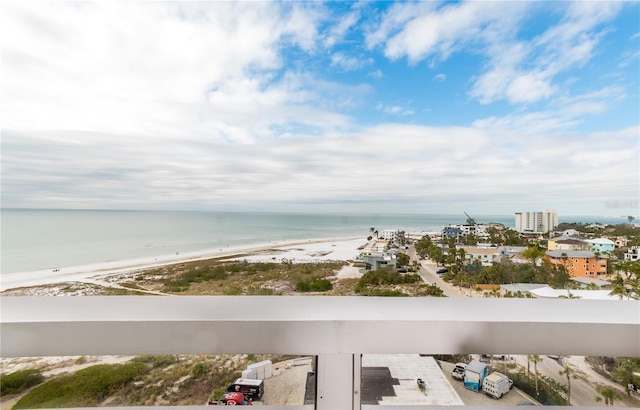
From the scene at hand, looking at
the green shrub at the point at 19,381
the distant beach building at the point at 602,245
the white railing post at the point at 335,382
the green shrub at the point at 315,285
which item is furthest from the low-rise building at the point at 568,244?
the green shrub at the point at 19,381

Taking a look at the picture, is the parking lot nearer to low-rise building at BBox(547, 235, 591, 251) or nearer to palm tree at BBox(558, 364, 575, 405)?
palm tree at BBox(558, 364, 575, 405)

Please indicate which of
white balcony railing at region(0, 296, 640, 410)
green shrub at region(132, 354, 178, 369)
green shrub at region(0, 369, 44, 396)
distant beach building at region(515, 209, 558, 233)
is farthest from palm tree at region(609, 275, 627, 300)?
green shrub at region(0, 369, 44, 396)

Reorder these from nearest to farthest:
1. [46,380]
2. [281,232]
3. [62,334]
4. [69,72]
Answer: [62,334] → [46,380] → [69,72] → [281,232]

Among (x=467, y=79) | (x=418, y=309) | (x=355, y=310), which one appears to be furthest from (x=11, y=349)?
(x=467, y=79)

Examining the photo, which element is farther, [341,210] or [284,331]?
[341,210]

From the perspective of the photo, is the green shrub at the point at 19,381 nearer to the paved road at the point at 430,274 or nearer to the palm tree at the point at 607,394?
the paved road at the point at 430,274

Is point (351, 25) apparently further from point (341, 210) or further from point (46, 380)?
point (46, 380)

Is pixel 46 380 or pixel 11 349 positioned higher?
pixel 11 349
